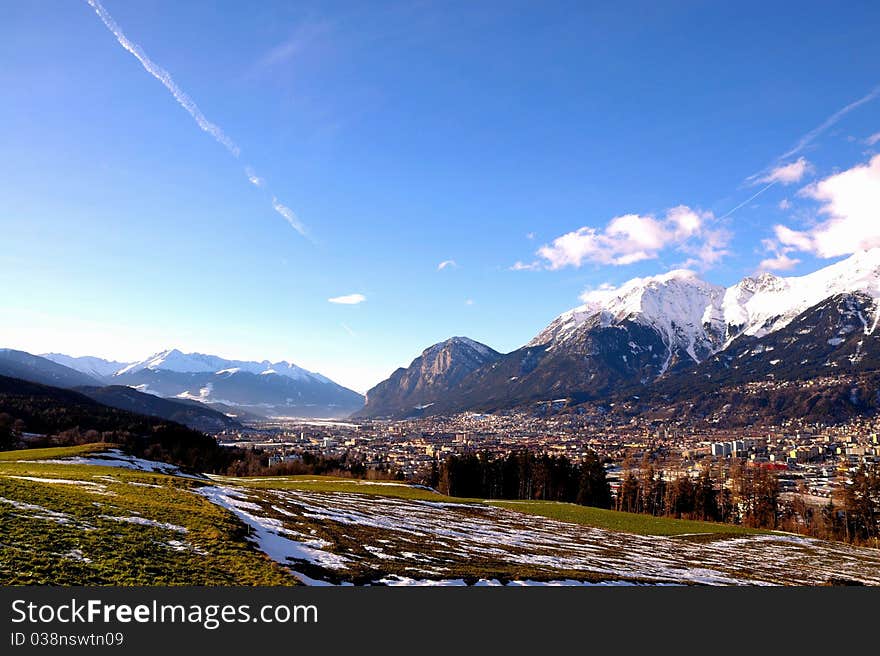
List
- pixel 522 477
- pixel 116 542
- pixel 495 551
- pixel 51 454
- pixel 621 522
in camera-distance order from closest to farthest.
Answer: pixel 116 542, pixel 495 551, pixel 51 454, pixel 621 522, pixel 522 477

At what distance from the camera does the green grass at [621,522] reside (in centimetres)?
5609

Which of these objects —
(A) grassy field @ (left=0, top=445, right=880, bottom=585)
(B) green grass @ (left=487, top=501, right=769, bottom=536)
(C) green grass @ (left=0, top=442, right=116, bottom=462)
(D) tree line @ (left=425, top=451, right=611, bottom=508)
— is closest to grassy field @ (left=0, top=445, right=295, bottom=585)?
(A) grassy field @ (left=0, top=445, right=880, bottom=585)

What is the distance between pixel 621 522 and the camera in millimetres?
59844

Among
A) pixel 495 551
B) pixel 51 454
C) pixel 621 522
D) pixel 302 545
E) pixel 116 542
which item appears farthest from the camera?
pixel 621 522

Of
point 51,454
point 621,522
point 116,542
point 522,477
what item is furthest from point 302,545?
point 522,477

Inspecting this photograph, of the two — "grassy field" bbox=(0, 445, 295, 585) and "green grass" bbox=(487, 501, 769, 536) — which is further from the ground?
"grassy field" bbox=(0, 445, 295, 585)

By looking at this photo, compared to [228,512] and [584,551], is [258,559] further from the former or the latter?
[584,551]

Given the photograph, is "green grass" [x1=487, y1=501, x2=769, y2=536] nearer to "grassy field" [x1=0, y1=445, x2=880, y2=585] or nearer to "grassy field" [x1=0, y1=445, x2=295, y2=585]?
"grassy field" [x1=0, y1=445, x2=880, y2=585]

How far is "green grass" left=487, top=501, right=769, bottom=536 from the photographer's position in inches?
2208

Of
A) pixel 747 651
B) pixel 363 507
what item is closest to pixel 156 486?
pixel 363 507

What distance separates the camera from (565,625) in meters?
13.8

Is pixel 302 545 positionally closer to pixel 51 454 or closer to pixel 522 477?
pixel 51 454

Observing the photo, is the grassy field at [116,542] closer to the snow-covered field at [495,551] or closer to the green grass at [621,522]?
the snow-covered field at [495,551]

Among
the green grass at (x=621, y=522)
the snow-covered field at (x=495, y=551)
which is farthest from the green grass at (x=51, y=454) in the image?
the green grass at (x=621, y=522)
